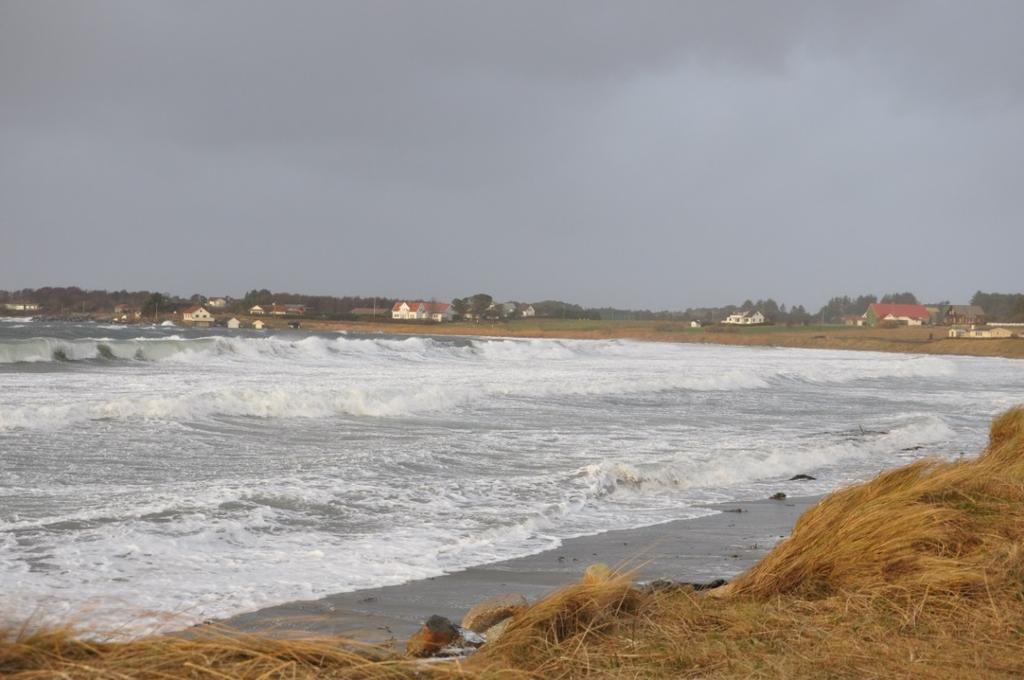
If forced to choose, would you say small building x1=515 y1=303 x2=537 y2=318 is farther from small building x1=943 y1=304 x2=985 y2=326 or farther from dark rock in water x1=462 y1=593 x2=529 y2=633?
dark rock in water x1=462 y1=593 x2=529 y2=633

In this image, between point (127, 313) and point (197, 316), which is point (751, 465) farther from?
point (127, 313)

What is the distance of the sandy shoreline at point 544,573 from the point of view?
5.84m

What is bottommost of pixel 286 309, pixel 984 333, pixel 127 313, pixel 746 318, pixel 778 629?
pixel 778 629

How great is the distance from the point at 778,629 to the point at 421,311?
494 ft

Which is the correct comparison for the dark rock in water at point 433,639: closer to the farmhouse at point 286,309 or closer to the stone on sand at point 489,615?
the stone on sand at point 489,615

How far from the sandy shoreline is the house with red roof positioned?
434ft

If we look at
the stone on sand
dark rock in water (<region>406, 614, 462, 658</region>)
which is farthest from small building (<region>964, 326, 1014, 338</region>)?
dark rock in water (<region>406, 614, 462, 658</region>)

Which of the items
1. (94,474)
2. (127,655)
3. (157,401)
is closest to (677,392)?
(157,401)

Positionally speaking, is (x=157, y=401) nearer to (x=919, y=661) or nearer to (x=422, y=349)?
(x=919, y=661)

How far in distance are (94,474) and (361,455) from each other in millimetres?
3587

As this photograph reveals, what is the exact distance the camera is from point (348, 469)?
12172 mm

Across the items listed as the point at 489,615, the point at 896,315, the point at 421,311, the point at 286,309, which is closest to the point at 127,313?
the point at 286,309

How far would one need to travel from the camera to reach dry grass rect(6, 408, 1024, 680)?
3.57m

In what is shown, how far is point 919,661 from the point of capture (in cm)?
401
